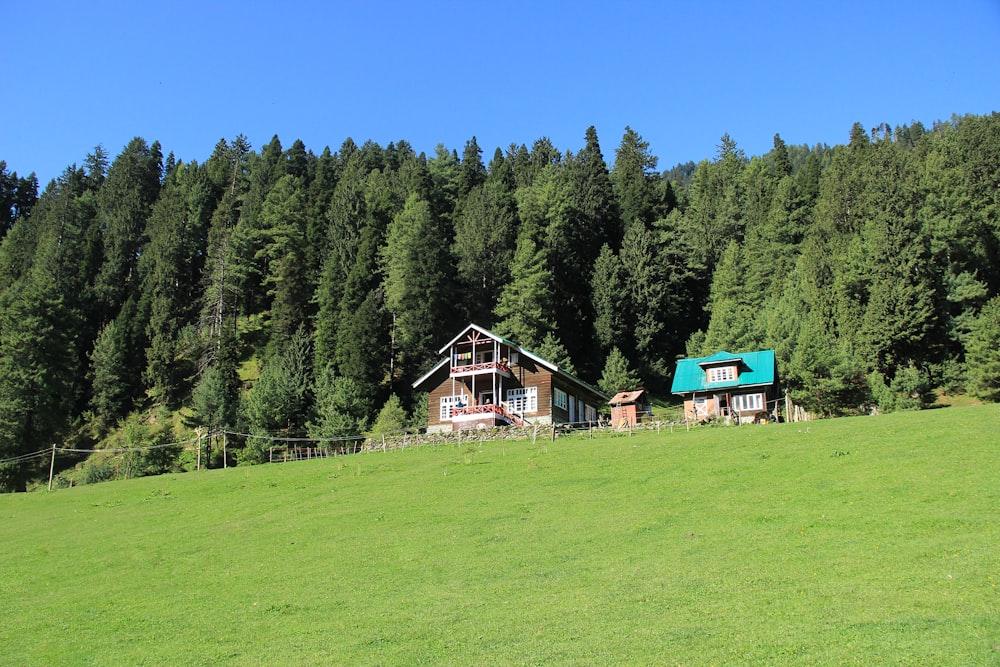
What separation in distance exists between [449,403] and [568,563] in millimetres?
37780

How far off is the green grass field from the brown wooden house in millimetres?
19009

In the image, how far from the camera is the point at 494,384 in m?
56.4

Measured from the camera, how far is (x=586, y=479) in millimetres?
31641

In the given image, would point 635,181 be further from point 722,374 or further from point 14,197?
point 14,197

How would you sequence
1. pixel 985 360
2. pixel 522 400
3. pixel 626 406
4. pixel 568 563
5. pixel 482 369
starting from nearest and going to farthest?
pixel 568 563 → pixel 985 360 → pixel 482 369 → pixel 522 400 → pixel 626 406

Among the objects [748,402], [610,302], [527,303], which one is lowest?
[748,402]

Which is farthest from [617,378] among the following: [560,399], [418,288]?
[418,288]

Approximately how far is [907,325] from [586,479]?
41427mm

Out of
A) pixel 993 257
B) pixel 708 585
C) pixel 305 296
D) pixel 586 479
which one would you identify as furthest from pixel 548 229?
pixel 708 585

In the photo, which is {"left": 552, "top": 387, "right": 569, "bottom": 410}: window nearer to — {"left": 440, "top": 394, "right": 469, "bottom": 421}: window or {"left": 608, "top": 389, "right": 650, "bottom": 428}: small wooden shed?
{"left": 608, "top": 389, "right": 650, "bottom": 428}: small wooden shed

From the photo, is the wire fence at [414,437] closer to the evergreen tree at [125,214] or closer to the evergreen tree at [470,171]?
the evergreen tree at [125,214]

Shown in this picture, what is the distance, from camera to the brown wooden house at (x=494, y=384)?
185 ft

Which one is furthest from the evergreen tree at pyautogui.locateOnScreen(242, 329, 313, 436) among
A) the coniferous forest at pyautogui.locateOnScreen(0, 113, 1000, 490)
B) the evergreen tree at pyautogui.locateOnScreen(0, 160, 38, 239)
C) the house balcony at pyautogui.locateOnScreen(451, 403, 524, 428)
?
the evergreen tree at pyautogui.locateOnScreen(0, 160, 38, 239)

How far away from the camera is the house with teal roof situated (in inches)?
2256
